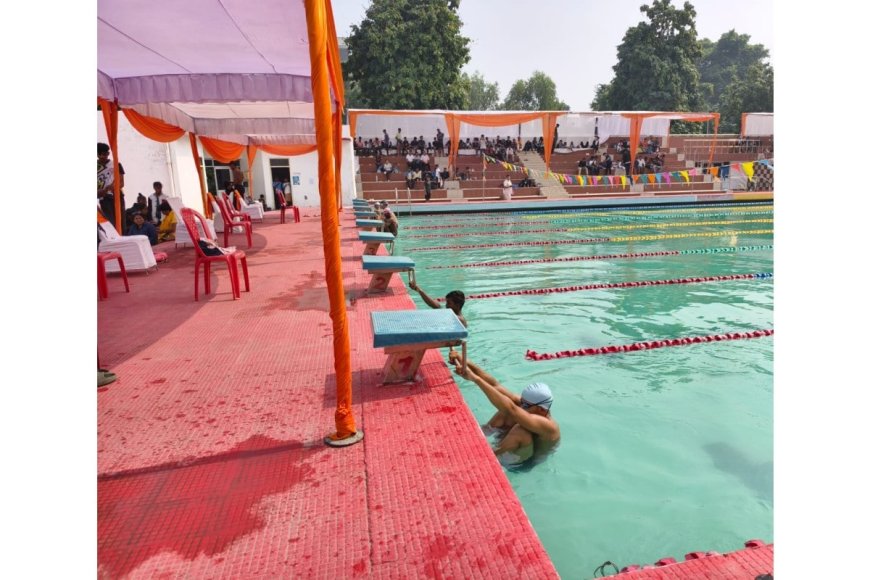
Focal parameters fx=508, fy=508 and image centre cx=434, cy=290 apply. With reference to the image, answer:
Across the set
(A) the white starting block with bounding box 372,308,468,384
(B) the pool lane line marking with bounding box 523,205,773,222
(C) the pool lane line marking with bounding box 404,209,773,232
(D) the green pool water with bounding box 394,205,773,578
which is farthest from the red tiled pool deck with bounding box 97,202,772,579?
(B) the pool lane line marking with bounding box 523,205,773,222

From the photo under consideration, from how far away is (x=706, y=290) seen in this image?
310 inches

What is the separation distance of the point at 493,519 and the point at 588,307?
555 cm

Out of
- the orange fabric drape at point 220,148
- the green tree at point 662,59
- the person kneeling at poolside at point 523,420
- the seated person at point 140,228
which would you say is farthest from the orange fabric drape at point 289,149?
the green tree at point 662,59

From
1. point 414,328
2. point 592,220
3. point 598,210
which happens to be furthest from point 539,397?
point 598,210

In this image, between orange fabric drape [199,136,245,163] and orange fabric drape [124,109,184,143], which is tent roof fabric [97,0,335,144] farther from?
orange fabric drape [199,136,245,163]

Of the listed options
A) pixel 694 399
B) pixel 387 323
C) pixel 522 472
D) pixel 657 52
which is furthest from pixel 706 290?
pixel 657 52

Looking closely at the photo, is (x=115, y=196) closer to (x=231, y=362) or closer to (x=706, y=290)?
(x=231, y=362)

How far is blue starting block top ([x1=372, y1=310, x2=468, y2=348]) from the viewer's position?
3.19 meters

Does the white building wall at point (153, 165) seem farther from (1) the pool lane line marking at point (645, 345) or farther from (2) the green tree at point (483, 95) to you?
(2) the green tree at point (483, 95)

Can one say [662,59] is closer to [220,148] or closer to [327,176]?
[220,148]

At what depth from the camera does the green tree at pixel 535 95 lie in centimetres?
5656

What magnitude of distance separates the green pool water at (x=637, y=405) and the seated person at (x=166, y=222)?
6.10m

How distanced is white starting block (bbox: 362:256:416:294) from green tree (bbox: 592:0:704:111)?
44.1 meters
